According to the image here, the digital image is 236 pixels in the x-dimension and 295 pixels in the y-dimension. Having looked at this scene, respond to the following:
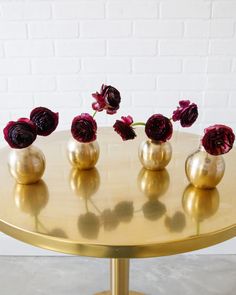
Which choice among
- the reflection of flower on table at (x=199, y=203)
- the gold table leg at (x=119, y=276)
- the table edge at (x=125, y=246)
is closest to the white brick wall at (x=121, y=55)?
the gold table leg at (x=119, y=276)

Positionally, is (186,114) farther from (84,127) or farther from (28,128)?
(28,128)

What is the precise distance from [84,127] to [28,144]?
129 millimetres

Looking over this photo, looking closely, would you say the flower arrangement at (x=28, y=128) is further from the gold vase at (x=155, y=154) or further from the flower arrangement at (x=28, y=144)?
the gold vase at (x=155, y=154)

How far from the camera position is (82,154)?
1.01m

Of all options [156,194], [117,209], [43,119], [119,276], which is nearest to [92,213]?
[117,209]

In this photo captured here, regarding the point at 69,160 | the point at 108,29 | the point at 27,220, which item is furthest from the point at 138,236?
the point at 108,29

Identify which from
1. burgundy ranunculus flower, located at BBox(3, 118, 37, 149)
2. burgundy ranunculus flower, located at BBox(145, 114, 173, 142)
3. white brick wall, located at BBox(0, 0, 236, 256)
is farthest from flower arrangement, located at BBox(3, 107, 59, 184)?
white brick wall, located at BBox(0, 0, 236, 256)

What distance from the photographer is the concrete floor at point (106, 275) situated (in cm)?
159

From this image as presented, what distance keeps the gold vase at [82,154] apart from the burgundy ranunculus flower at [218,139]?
0.94ft

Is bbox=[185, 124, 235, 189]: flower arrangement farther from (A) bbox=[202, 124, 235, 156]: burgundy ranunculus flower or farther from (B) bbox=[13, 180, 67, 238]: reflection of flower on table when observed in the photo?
(B) bbox=[13, 180, 67, 238]: reflection of flower on table

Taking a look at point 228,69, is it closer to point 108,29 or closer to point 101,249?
point 108,29

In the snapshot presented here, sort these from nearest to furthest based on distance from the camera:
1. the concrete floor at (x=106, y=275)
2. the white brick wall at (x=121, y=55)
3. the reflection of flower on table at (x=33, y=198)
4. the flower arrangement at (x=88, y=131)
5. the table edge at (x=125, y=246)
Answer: the table edge at (x=125, y=246) < the reflection of flower on table at (x=33, y=198) < the flower arrangement at (x=88, y=131) < the white brick wall at (x=121, y=55) < the concrete floor at (x=106, y=275)

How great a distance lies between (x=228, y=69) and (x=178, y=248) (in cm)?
99

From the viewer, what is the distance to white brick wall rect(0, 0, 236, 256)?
1479 mm
